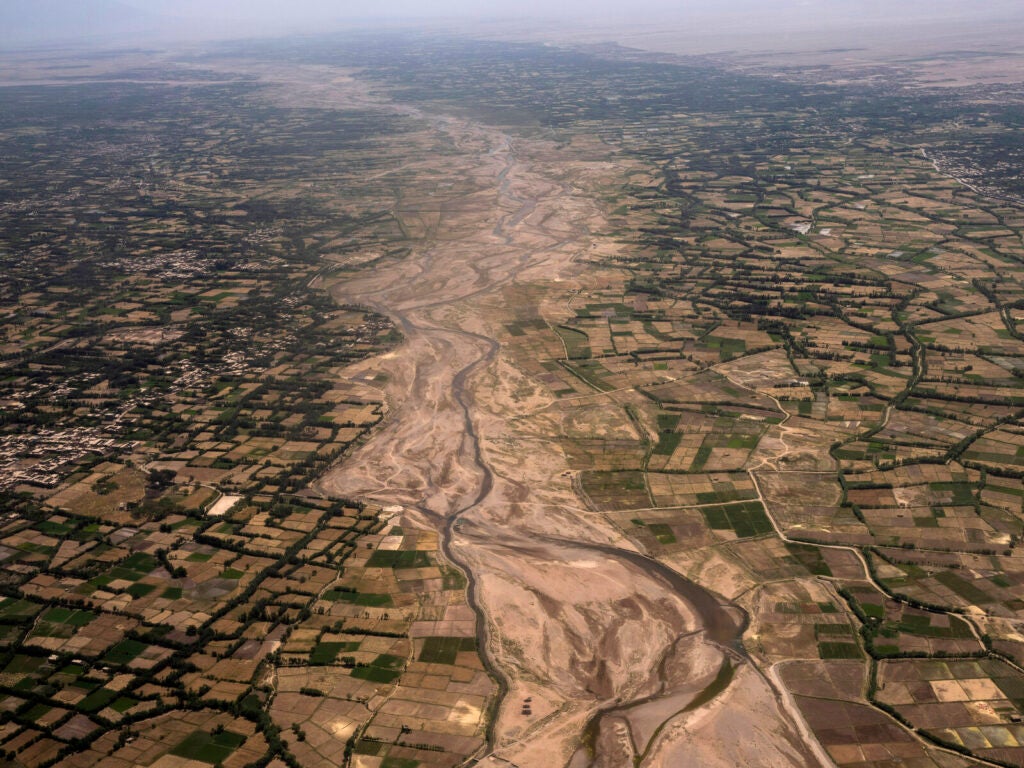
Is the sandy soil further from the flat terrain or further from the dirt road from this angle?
the flat terrain

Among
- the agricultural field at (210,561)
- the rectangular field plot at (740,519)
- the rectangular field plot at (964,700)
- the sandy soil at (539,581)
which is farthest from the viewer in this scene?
the rectangular field plot at (740,519)

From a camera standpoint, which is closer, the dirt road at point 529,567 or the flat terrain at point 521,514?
the dirt road at point 529,567

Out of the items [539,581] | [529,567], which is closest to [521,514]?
[529,567]

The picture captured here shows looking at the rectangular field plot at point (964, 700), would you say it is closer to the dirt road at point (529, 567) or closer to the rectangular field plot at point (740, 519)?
the dirt road at point (529, 567)

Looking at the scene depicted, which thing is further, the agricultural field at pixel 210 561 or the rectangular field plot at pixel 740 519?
the rectangular field plot at pixel 740 519

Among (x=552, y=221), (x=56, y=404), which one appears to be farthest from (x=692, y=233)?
(x=56, y=404)

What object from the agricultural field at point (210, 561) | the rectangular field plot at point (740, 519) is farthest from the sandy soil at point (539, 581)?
the rectangular field plot at point (740, 519)

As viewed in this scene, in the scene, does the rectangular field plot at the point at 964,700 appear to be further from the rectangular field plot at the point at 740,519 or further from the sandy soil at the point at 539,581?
the rectangular field plot at the point at 740,519

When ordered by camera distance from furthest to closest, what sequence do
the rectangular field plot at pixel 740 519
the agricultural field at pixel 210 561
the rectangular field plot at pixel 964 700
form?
the rectangular field plot at pixel 740 519 → the agricultural field at pixel 210 561 → the rectangular field plot at pixel 964 700

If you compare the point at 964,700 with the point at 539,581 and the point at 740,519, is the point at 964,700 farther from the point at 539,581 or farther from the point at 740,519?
the point at 539,581

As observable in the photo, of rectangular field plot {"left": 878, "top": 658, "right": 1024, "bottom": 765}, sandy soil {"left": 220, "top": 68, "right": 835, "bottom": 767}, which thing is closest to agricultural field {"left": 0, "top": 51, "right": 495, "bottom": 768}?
sandy soil {"left": 220, "top": 68, "right": 835, "bottom": 767}

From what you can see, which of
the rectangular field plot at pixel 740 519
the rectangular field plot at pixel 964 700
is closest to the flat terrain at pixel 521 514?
the rectangular field plot at pixel 964 700

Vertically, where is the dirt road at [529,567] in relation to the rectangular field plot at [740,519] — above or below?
below
